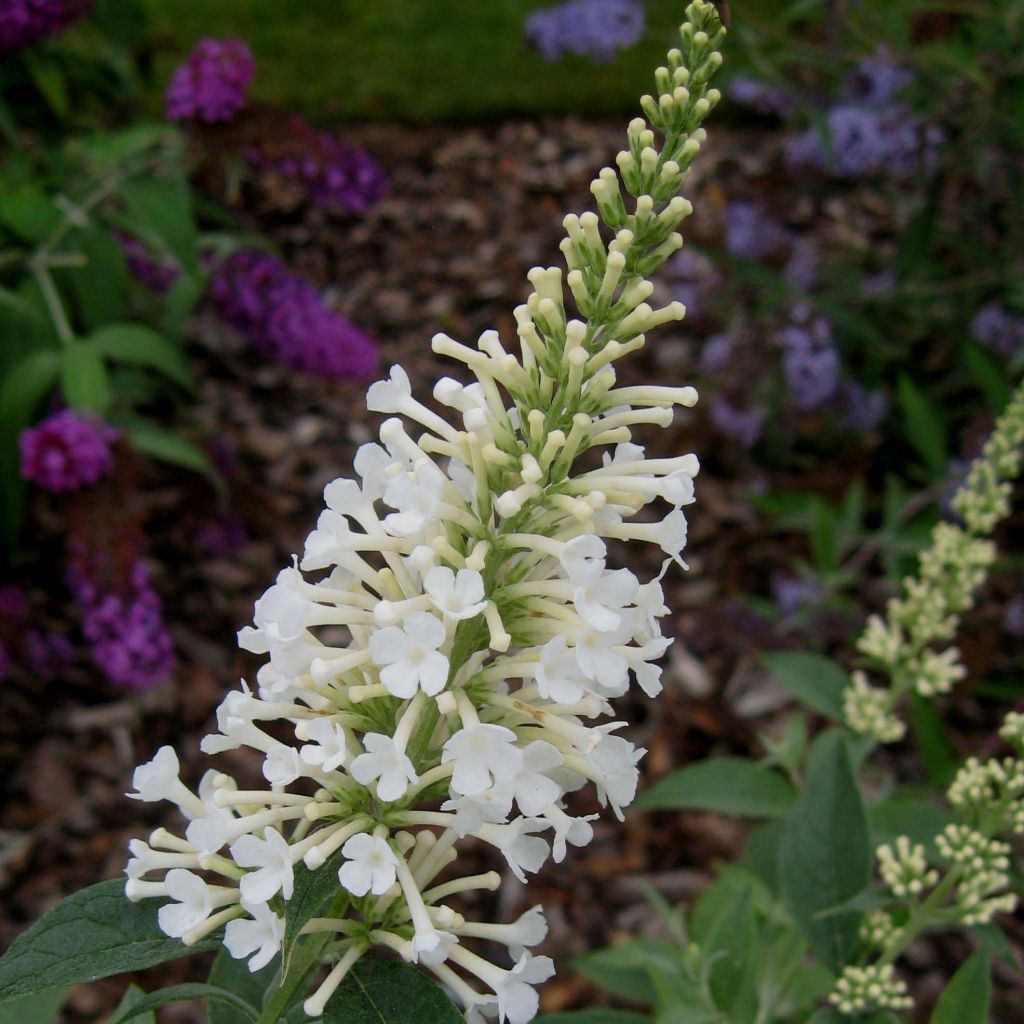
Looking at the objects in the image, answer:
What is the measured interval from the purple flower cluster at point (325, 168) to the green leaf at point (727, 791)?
2494mm

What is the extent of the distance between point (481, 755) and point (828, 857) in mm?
1061

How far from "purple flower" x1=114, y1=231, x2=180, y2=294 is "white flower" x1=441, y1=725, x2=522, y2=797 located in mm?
3424

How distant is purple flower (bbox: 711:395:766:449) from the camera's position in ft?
14.9

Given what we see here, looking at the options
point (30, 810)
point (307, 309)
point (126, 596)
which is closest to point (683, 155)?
point (126, 596)

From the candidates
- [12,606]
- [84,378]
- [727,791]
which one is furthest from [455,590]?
[12,606]

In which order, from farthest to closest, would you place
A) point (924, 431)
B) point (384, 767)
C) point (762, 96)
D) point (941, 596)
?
point (762, 96) < point (924, 431) < point (941, 596) < point (384, 767)

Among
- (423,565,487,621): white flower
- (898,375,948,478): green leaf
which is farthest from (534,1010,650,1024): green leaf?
(898,375,948,478): green leaf

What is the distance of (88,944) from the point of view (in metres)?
1.38

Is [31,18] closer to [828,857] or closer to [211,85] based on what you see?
[211,85]

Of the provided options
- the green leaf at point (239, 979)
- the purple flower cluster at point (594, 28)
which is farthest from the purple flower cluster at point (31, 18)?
the green leaf at point (239, 979)

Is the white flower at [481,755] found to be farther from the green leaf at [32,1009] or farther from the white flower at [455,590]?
the green leaf at [32,1009]

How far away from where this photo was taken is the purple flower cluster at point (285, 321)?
159 inches

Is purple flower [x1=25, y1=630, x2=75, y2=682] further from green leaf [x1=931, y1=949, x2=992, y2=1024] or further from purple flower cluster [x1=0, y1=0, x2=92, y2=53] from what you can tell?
green leaf [x1=931, y1=949, x2=992, y2=1024]

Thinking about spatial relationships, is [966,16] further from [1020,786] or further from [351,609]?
[351,609]
